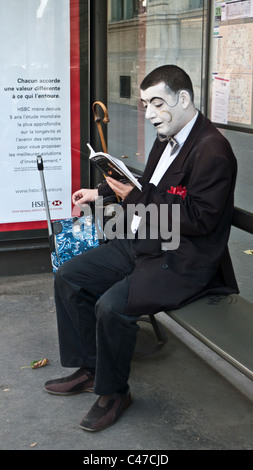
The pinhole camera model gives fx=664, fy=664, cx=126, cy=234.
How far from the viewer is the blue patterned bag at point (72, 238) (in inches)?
143

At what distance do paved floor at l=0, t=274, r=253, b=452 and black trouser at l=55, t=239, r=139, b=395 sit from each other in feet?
0.68

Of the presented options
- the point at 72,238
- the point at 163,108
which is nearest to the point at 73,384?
the point at 72,238

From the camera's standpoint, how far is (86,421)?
298 cm

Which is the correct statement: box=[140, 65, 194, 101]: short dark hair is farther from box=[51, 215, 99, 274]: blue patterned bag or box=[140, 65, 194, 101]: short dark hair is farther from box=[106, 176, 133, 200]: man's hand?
box=[51, 215, 99, 274]: blue patterned bag

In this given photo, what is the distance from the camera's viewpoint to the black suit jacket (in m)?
2.84

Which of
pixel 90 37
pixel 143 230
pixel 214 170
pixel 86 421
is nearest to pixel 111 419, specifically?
pixel 86 421

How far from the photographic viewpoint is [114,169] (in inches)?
120

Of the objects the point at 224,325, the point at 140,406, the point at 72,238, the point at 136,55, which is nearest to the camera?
the point at 224,325

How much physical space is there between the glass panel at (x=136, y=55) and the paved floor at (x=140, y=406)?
2.25 m

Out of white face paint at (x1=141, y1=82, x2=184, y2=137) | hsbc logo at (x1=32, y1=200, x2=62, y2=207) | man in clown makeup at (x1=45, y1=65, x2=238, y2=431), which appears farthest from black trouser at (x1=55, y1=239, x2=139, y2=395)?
hsbc logo at (x1=32, y1=200, x2=62, y2=207)

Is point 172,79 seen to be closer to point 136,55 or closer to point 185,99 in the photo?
point 185,99

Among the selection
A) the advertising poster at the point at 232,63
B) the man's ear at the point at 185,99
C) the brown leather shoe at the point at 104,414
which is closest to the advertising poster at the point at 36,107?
the advertising poster at the point at 232,63

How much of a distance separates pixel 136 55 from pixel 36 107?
163 centimetres

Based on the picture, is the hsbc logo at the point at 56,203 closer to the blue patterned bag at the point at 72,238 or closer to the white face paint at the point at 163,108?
the blue patterned bag at the point at 72,238
